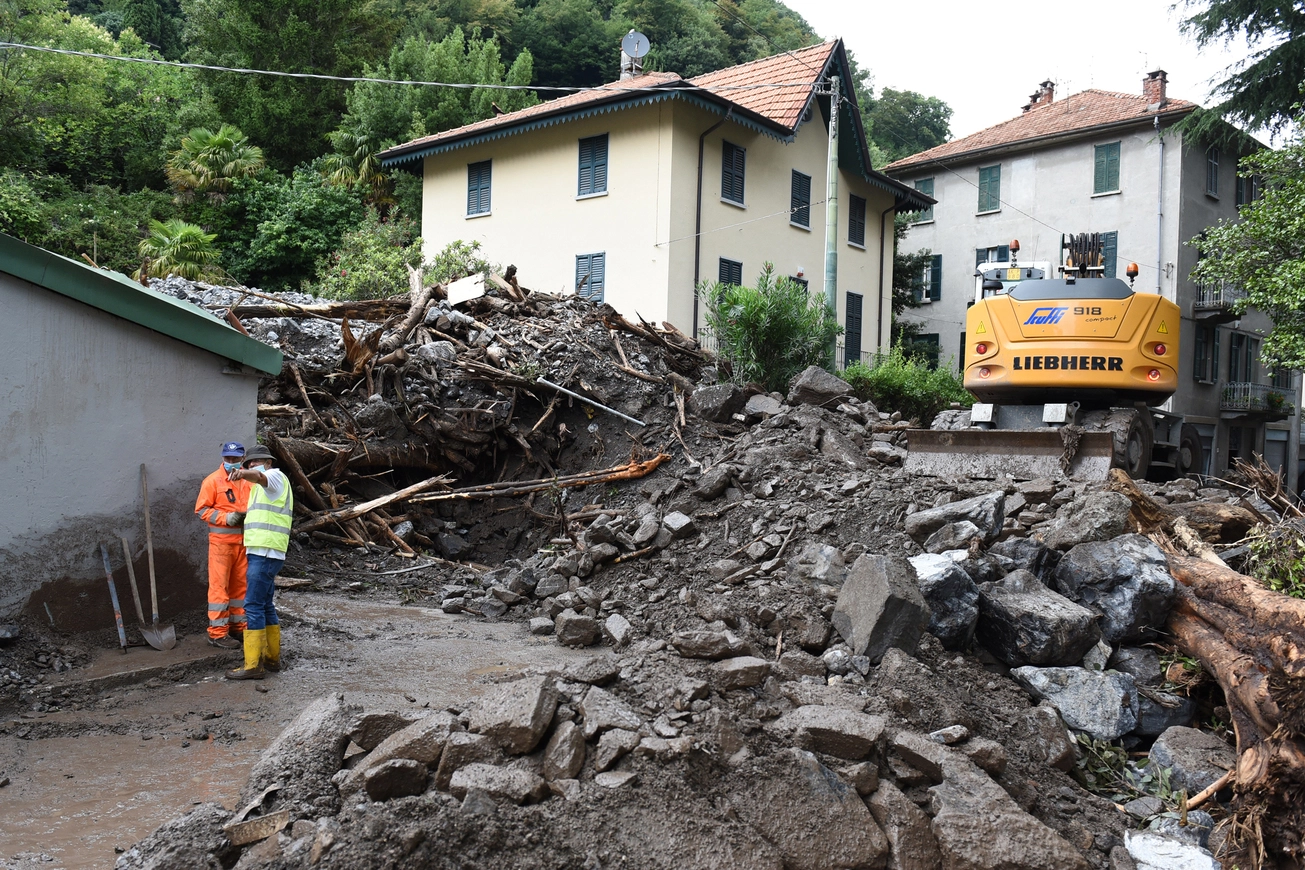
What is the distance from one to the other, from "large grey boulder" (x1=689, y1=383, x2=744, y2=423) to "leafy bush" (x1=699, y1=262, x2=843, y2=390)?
1.74m

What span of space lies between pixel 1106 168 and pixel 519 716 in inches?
1150

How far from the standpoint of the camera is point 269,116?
31172mm

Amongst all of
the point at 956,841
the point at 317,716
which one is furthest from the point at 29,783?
the point at 956,841

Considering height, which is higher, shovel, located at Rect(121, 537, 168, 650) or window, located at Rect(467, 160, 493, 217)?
window, located at Rect(467, 160, 493, 217)

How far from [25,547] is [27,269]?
76.5 inches

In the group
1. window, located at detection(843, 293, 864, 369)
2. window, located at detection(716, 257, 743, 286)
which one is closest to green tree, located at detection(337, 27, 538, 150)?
window, located at detection(716, 257, 743, 286)

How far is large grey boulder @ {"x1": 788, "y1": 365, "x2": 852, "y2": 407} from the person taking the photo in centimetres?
1374

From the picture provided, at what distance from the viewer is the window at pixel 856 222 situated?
25.9m

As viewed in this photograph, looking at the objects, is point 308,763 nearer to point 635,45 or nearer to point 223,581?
point 223,581

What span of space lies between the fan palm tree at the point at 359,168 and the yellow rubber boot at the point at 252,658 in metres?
23.4

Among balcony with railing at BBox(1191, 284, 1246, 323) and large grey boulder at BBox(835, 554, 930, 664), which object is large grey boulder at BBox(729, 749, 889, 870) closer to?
large grey boulder at BBox(835, 554, 930, 664)

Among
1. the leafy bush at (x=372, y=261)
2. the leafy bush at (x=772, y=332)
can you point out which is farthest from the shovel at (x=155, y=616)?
the leafy bush at (x=372, y=261)

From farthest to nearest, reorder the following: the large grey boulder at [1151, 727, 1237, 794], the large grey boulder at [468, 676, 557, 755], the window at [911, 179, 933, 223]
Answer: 1. the window at [911, 179, 933, 223]
2. the large grey boulder at [1151, 727, 1237, 794]
3. the large grey boulder at [468, 676, 557, 755]

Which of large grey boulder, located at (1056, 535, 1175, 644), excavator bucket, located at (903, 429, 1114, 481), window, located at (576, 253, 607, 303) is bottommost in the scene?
large grey boulder, located at (1056, 535, 1175, 644)
